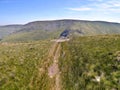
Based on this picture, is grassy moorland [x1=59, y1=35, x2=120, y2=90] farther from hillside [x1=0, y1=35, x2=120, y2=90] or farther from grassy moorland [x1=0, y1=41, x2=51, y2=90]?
grassy moorland [x1=0, y1=41, x2=51, y2=90]

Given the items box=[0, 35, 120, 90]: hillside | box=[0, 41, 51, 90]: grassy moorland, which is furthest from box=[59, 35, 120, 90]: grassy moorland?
box=[0, 41, 51, 90]: grassy moorland

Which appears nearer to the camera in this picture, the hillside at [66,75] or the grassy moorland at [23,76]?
the hillside at [66,75]

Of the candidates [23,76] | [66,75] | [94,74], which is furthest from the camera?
[66,75]

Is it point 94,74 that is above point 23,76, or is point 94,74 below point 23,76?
above

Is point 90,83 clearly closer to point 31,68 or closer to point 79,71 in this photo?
point 79,71

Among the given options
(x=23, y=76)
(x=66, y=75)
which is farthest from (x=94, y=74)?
(x=23, y=76)

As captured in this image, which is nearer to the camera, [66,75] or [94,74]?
[94,74]

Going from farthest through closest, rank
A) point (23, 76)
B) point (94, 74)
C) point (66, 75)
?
1. point (66, 75)
2. point (23, 76)
3. point (94, 74)

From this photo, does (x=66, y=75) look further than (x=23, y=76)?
Yes

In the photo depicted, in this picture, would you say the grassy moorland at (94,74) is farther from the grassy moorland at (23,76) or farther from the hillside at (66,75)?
the grassy moorland at (23,76)

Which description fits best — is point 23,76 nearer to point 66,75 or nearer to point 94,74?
point 66,75

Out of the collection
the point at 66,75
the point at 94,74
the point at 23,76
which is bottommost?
the point at 66,75

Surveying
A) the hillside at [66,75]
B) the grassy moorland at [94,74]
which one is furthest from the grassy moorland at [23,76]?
the grassy moorland at [94,74]
